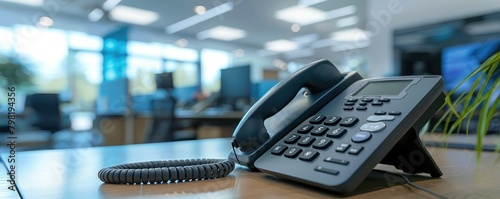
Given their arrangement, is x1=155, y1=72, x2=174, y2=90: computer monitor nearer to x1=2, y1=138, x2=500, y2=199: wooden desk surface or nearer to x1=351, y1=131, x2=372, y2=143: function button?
x1=2, y1=138, x2=500, y2=199: wooden desk surface

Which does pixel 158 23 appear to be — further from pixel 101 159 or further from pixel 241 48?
pixel 101 159

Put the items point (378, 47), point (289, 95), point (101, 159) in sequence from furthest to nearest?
point (378, 47), point (101, 159), point (289, 95)

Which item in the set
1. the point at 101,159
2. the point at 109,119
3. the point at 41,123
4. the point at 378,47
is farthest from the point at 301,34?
the point at 101,159

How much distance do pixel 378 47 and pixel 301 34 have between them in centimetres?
421

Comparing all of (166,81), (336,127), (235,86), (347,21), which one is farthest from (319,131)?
(347,21)

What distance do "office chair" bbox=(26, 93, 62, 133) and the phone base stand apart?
383 cm

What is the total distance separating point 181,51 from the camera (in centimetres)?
859

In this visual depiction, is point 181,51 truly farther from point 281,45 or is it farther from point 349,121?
point 349,121

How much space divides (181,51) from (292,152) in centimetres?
848

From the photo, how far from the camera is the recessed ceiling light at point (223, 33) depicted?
294 inches

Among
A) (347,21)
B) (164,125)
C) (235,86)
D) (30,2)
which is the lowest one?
(164,125)

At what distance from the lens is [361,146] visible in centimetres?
33

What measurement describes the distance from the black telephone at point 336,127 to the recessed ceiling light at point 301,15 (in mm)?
5855

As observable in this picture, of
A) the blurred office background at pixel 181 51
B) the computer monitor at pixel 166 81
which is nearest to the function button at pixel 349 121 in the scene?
the blurred office background at pixel 181 51
